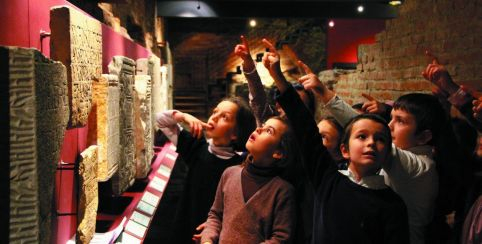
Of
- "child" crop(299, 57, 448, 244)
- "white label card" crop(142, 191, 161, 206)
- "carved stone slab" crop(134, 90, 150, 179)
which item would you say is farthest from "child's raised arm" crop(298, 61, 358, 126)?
"white label card" crop(142, 191, 161, 206)

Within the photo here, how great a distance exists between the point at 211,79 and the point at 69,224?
41.5 ft

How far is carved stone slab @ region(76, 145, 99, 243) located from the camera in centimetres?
228

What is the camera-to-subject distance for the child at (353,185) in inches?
81.3

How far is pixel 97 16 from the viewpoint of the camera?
5117 millimetres

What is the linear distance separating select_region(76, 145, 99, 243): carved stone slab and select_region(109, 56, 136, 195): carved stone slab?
611 mm

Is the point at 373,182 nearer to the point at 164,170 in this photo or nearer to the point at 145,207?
the point at 145,207

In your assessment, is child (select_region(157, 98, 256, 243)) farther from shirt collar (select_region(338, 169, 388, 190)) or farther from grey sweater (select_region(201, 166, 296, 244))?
shirt collar (select_region(338, 169, 388, 190))

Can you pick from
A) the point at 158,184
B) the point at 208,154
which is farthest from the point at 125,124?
the point at 158,184

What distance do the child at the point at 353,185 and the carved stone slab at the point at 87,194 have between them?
900mm

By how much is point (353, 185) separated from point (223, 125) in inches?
38.6

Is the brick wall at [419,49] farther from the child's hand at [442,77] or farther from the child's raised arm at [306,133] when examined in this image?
the child's raised arm at [306,133]

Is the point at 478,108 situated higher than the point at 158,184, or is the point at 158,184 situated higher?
the point at 478,108

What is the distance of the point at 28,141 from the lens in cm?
151

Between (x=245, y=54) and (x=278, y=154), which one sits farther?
(x=245, y=54)
